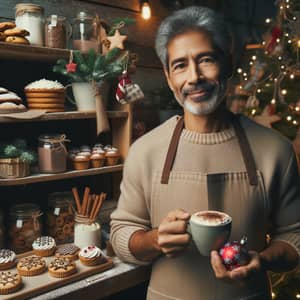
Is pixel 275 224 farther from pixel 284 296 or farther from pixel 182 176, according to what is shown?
pixel 284 296

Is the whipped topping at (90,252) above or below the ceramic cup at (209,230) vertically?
below

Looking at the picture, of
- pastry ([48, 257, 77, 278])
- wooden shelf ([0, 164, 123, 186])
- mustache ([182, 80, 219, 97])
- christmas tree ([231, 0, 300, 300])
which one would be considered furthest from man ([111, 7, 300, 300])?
christmas tree ([231, 0, 300, 300])

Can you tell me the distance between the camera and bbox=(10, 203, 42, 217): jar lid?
1433 millimetres

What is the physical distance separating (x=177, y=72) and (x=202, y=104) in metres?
0.11

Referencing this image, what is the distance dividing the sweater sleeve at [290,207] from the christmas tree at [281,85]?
3.57 ft

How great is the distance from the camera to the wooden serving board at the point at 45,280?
1172 millimetres

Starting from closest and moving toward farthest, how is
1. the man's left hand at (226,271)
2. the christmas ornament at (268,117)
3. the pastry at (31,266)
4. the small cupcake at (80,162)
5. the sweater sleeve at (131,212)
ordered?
the man's left hand at (226,271)
the sweater sleeve at (131,212)
the pastry at (31,266)
the small cupcake at (80,162)
the christmas ornament at (268,117)

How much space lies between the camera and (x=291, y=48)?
2.12 meters

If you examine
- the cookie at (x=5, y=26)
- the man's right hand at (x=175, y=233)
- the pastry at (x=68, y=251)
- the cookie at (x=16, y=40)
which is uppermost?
the cookie at (x=5, y=26)

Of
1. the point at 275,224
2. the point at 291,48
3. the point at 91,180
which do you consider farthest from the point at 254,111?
the point at 275,224

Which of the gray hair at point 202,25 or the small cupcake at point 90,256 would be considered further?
the small cupcake at point 90,256

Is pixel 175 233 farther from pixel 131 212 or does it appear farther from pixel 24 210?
pixel 24 210

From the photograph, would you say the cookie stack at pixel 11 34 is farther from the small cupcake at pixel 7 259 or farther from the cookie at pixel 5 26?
the small cupcake at pixel 7 259

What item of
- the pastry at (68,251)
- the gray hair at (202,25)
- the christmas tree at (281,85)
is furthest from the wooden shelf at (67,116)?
the christmas tree at (281,85)
